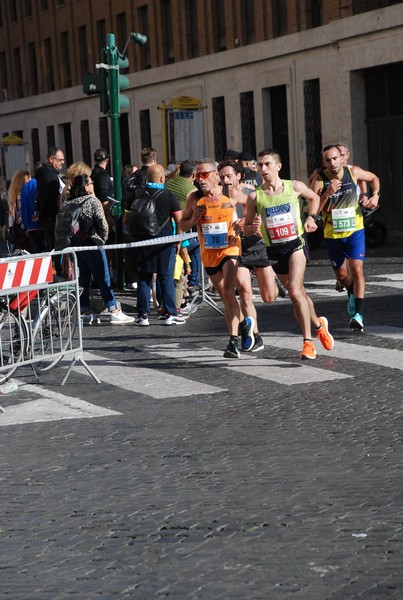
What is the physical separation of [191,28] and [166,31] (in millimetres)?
1960

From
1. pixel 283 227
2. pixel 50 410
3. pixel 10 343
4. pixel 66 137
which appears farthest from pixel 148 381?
pixel 66 137

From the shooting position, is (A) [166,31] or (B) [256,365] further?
(A) [166,31]

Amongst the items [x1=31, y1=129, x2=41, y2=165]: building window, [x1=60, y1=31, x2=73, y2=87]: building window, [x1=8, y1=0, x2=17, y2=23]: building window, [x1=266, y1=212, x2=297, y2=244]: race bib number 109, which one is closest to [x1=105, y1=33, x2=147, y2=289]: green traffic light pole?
[x1=266, y1=212, x2=297, y2=244]: race bib number 109

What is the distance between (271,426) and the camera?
343 inches

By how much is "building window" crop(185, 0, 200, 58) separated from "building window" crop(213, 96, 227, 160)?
8.45 feet

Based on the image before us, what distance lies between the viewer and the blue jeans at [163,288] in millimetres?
15273

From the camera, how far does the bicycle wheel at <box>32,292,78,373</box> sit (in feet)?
35.8

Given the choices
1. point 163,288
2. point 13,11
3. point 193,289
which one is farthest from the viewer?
point 13,11

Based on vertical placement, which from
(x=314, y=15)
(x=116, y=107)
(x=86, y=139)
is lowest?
(x=116, y=107)

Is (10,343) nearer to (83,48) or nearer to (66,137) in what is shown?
(83,48)

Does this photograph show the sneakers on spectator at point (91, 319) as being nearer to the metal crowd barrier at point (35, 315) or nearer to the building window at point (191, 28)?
the metal crowd barrier at point (35, 315)

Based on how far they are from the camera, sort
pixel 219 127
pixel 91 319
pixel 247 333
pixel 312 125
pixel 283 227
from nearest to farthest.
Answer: pixel 283 227 < pixel 247 333 < pixel 91 319 < pixel 312 125 < pixel 219 127

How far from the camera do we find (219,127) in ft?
143

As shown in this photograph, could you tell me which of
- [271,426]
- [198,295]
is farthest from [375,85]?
[271,426]
